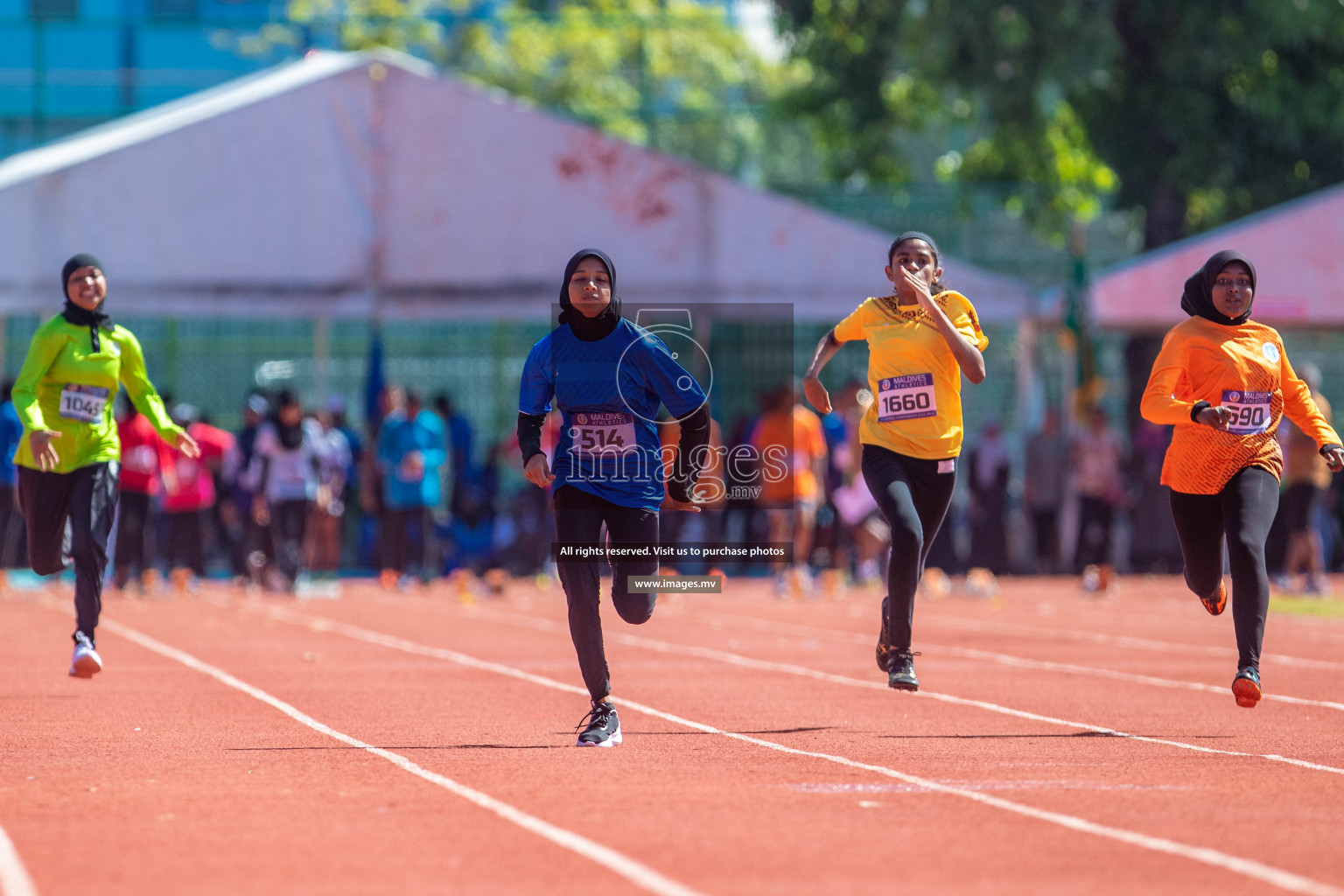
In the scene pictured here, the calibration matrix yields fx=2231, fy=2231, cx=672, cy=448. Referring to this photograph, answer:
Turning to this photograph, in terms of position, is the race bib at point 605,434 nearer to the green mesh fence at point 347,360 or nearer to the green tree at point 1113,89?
the green mesh fence at point 347,360

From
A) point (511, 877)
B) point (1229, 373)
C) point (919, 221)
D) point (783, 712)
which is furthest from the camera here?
point (919, 221)

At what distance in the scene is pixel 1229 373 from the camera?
9.96m

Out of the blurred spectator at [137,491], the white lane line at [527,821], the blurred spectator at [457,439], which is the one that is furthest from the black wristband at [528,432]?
the blurred spectator at [457,439]

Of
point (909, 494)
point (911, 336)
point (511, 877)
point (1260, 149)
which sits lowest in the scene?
point (511, 877)

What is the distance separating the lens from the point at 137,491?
1997cm

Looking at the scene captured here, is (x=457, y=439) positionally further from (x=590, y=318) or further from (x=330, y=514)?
(x=590, y=318)

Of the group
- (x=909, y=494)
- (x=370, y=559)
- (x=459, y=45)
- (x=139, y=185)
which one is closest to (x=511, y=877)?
(x=909, y=494)

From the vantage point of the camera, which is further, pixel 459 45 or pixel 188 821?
pixel 459 45

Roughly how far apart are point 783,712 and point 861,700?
735mm

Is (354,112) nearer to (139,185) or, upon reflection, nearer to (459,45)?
(139,185)

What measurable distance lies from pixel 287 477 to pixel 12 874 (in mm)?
15178

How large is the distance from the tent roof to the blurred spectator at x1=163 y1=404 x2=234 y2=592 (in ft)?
31.8

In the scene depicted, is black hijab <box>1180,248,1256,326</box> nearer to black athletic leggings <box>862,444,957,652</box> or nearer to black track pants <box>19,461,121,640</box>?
black athletic leggings <box>862,444,957,652</box>

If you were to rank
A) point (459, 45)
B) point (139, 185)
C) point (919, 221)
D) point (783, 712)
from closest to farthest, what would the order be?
point (783, 712) < point (139, 185) < point (919, 221) < point (459, 45)
